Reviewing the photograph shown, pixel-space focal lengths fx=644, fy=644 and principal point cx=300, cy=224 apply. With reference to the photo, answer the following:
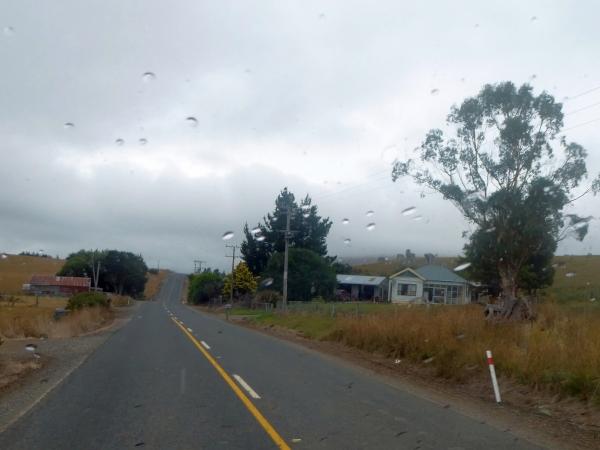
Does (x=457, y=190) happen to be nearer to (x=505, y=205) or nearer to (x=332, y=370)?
(x=505, y=205)

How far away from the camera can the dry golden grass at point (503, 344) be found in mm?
11922

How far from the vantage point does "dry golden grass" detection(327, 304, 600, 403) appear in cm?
1192

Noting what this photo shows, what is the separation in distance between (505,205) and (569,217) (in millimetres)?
3109

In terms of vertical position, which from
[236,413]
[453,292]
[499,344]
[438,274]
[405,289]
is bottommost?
[236,413]

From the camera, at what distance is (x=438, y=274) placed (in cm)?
6356

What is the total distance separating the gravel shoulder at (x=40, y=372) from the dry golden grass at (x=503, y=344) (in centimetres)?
896

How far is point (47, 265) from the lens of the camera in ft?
357

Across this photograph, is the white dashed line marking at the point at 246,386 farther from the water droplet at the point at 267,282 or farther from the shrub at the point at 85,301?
the water droplet at the point at 267,282

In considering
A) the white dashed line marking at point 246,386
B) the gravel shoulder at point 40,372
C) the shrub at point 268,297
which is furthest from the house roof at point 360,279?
the white dashed line marking at point 246,386

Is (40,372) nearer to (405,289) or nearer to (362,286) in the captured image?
(405,289)

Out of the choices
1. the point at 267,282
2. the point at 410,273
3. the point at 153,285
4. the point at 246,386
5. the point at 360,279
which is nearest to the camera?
the point at 246,386

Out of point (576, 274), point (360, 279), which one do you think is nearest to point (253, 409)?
point (576, 274)

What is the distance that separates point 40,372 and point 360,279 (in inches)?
2533

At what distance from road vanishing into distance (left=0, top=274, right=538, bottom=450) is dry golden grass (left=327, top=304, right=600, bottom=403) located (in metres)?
2.34
